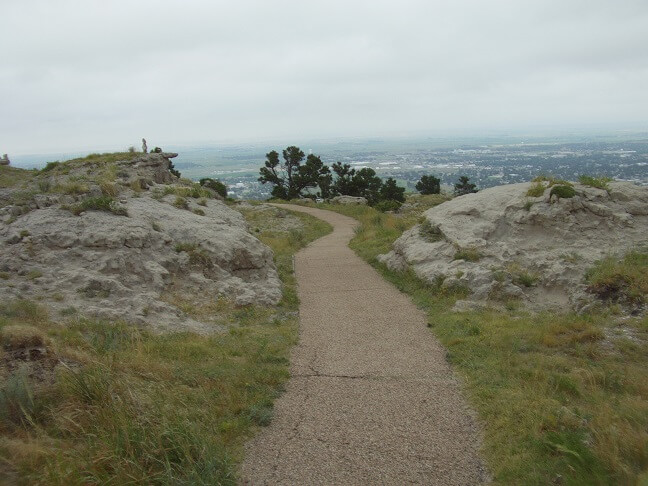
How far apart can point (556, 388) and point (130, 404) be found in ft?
18.1

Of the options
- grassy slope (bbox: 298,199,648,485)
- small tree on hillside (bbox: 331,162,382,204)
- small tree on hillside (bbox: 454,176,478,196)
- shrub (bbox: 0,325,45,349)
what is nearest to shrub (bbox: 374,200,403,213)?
small tree on hillside (bbox: 331,162,382,204)

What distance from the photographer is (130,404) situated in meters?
5.00

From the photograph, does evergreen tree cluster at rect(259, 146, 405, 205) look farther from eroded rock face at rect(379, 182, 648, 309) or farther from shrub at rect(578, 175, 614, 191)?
shrub at rect(578, 175, 614, 191)

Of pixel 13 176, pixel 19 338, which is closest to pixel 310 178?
pixel 13 176

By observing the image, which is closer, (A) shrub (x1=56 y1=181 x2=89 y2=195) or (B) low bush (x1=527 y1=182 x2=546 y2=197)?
(A) shrub (x1=56 y1=181 x2=89 y2=195)

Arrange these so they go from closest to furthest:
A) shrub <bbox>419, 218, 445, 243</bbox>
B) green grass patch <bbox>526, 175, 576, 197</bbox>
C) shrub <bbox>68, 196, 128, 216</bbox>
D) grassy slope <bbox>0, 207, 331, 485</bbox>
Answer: grassy slope <bbox>0, 207, 331, 485</bbox>
shrub <bbox>68, 196, 128, 216</bbox>
green grass patch <bbox>526, 175, 576, 197</bbox>
shrub <bbox>419, 218, 445, 243</bbox>

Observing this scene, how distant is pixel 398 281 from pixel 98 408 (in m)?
10.0

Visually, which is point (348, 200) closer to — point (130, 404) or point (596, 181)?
point (596, 181)

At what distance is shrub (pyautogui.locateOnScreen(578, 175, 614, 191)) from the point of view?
13.9 m

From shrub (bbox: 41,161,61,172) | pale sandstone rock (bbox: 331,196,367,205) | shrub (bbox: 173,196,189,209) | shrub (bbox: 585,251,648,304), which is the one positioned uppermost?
shrub (bbox: 41,161,61,172)

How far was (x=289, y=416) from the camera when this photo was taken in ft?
20.0

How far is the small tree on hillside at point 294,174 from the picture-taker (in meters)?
49.4

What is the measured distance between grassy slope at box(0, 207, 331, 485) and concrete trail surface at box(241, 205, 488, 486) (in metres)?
0.44

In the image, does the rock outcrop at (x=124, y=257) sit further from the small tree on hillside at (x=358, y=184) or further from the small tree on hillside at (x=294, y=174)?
the small tree on hillside at (x=294, y=174)
